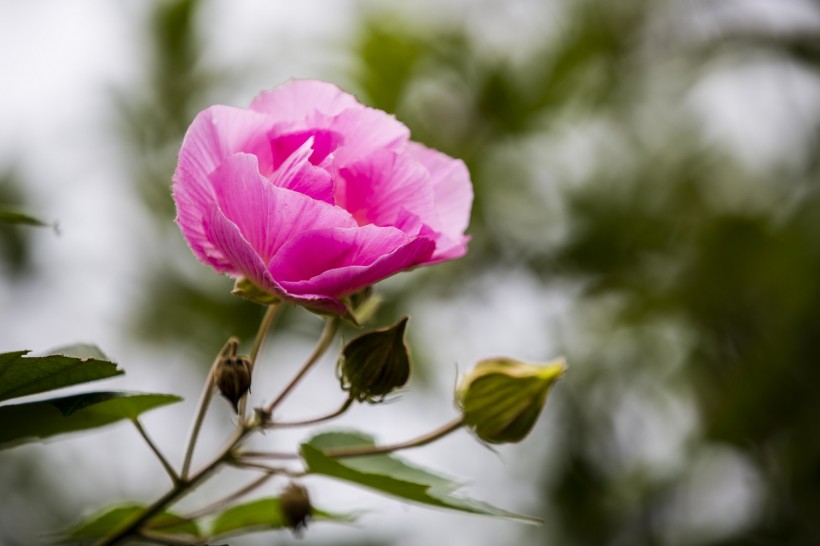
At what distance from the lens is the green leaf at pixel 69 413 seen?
1.93 feet

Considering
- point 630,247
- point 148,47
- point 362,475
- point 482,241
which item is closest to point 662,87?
point 630,247

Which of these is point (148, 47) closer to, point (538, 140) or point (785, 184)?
point (538, 140)

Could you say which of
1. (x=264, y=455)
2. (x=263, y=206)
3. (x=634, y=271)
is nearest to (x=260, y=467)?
(x=264, y=455)

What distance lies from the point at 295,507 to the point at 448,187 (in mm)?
290

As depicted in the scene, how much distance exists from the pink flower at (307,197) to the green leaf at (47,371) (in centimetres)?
11

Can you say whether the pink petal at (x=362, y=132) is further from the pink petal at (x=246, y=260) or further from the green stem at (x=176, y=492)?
the green stem at (x=176, y=492)

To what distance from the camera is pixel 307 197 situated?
598mm

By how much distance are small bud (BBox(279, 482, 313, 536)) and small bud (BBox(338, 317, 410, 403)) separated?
0.13 meters

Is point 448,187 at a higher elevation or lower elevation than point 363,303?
higher

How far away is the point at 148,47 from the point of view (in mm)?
2014

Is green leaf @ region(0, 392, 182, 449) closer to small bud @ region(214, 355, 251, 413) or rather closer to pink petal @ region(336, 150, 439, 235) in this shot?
small bud @ region(214, 355, 251, 413)

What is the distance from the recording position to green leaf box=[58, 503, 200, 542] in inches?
28.1

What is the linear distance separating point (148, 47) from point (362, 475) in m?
1.63

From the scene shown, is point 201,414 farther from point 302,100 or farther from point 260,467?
point 302,100
